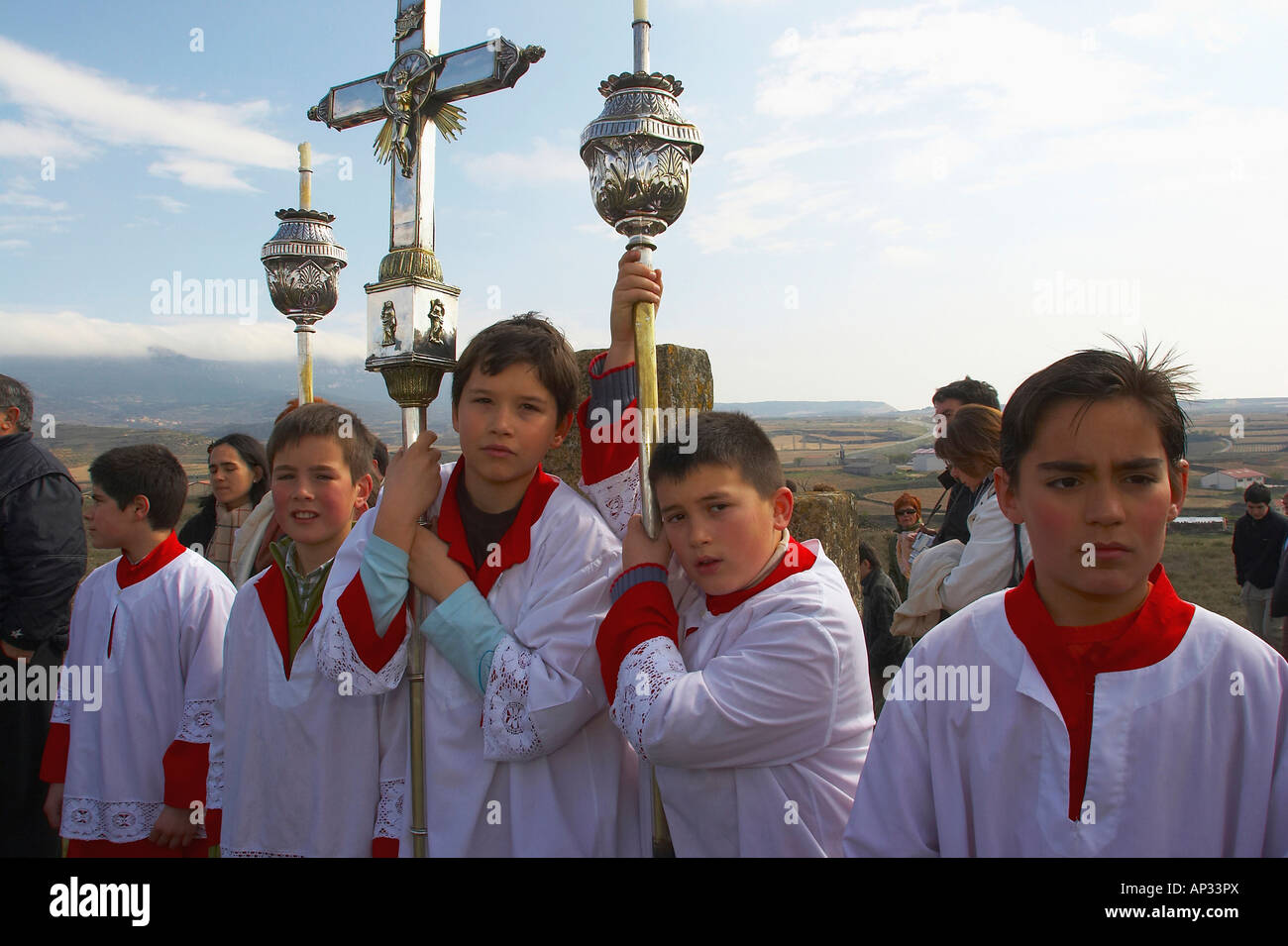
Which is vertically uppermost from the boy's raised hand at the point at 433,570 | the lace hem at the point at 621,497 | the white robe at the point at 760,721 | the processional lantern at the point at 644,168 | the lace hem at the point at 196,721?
the processional lantern at the point at 644,168

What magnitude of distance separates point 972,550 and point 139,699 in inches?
128

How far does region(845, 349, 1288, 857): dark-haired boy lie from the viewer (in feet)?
4.95

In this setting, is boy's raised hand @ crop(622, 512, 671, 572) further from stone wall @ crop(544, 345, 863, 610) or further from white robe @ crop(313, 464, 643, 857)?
stone wall @ crop(544, 345, 863, 610)

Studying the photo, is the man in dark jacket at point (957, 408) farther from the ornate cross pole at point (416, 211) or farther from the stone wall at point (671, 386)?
the ornate cross pole at point (416, 211)

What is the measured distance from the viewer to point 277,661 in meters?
2.57

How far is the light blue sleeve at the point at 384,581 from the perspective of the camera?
223 centimetres

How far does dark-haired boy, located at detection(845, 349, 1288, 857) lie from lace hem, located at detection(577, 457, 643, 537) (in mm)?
995

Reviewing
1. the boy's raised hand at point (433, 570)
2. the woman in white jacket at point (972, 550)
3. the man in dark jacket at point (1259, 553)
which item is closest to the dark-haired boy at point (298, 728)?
the boy's raised hand at point (433, 570)

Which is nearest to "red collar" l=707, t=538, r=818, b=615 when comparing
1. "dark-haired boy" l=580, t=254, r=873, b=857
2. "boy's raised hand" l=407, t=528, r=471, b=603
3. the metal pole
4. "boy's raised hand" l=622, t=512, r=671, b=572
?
"dark-haired boy" l=580, t=254, r=873, b=857

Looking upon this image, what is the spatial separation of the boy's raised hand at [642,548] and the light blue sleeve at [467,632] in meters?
0.38

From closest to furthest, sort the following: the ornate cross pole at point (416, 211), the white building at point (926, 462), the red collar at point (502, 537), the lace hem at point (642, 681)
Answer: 1. the lace hem at point (642, 681)
2. the red collar at point (502, 537)
3. the ornate cross pole at point (416, 211)
4. the white building at point (926, 462)

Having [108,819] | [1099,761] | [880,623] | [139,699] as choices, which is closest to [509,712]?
[1099,761]
